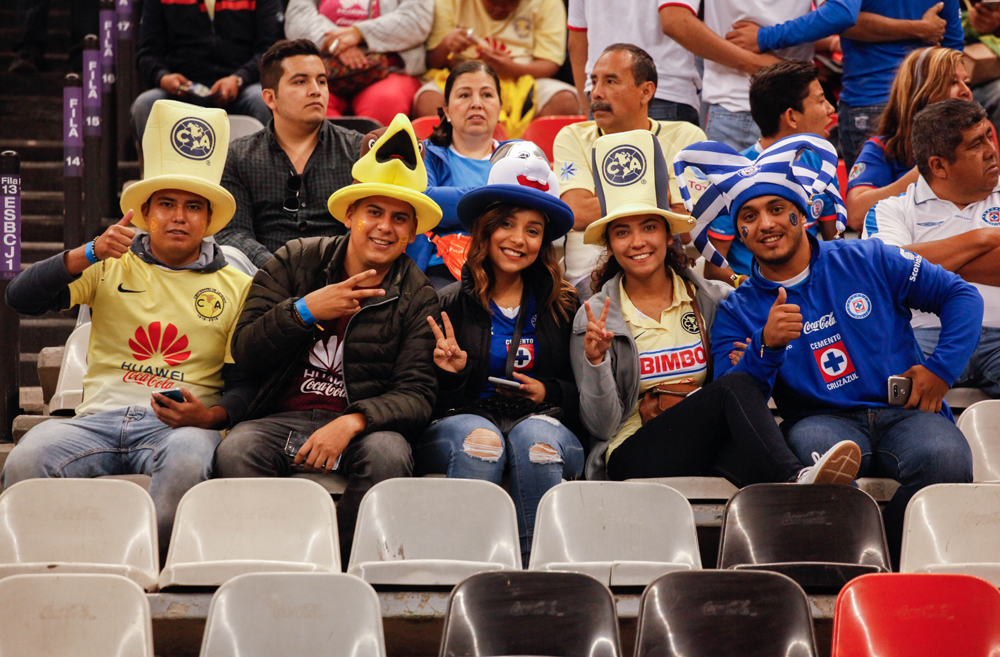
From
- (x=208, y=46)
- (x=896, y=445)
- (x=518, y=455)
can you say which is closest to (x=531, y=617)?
(x=518, y=455)

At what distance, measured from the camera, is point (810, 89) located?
3.85m

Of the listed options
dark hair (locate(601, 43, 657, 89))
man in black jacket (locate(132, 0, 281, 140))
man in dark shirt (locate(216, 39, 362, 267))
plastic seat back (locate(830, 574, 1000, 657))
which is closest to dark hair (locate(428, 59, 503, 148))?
man in dark shirt (locate(216, 39, 362, 267))

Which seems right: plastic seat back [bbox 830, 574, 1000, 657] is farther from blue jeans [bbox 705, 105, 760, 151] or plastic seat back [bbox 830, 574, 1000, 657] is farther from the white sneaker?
blue jeans [bbox 705, 105, 760, 151]

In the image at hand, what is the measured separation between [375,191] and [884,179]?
2.17 metres

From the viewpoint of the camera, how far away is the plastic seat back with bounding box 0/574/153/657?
198 cm

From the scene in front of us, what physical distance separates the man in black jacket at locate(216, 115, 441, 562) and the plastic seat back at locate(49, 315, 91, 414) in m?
0.63

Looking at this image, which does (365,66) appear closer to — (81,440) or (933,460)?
(81,440)

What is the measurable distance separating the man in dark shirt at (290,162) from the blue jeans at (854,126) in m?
2.26

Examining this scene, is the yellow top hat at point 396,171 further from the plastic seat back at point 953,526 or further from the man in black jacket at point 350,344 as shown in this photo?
the plastic seat back at point 953,526

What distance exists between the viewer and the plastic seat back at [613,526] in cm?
246

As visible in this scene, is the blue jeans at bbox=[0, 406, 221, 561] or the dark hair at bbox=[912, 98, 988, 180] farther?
the dark hair at bbox=[912, 98, 988, 180]

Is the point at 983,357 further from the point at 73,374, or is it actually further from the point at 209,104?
the point at 209,104

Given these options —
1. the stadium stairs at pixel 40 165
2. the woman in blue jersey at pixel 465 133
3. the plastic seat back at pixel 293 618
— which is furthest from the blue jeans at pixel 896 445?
the stadium stairs at pixel 40 165

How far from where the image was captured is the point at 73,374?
3260mm
